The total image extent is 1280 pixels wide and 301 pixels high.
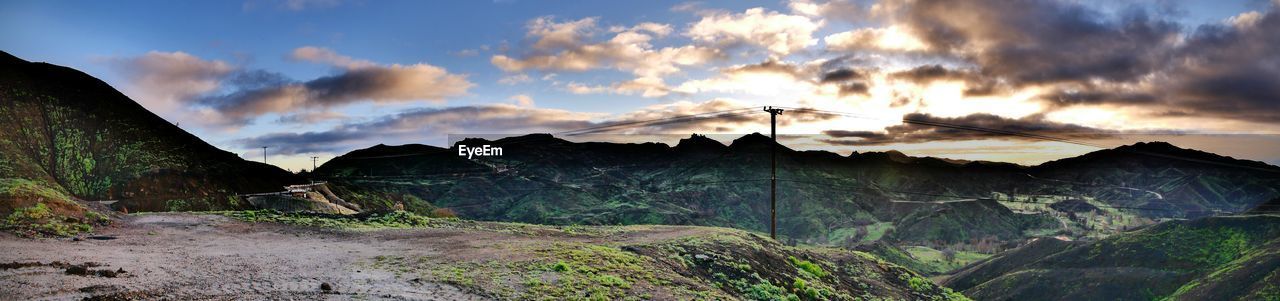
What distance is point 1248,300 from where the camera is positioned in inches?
3590

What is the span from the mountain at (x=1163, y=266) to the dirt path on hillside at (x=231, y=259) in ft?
379

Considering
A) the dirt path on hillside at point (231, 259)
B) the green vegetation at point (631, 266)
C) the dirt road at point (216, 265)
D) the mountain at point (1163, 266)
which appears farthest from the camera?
the mountain at point (1163, 266)

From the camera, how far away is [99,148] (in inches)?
3177

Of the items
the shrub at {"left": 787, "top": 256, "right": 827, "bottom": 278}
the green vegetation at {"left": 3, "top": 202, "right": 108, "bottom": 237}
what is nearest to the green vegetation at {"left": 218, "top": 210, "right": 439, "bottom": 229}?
the green vegetation at {"left": 3, "top": 202, "right": 108, "bottom": 237}

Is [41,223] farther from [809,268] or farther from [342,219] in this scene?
[809,268]

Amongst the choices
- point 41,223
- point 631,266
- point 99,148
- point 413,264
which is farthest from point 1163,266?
point 99,148

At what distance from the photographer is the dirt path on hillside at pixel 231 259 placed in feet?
63.5

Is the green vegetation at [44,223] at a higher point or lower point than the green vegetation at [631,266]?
higher

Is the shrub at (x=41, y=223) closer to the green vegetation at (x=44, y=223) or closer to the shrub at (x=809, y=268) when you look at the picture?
the green vegetation at (x=44, y=223)

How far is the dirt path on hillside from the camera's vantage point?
762 inches

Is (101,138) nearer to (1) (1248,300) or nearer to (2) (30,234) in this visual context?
(2) (30,234)

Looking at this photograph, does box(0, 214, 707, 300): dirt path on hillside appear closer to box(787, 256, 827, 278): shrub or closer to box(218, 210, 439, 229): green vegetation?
box(218, 210, 439, 229): green vegetation

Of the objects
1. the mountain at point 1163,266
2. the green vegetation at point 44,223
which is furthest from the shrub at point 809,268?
the mountain at point 1163,266

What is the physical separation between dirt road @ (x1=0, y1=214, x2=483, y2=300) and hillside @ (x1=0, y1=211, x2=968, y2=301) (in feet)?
0.19
